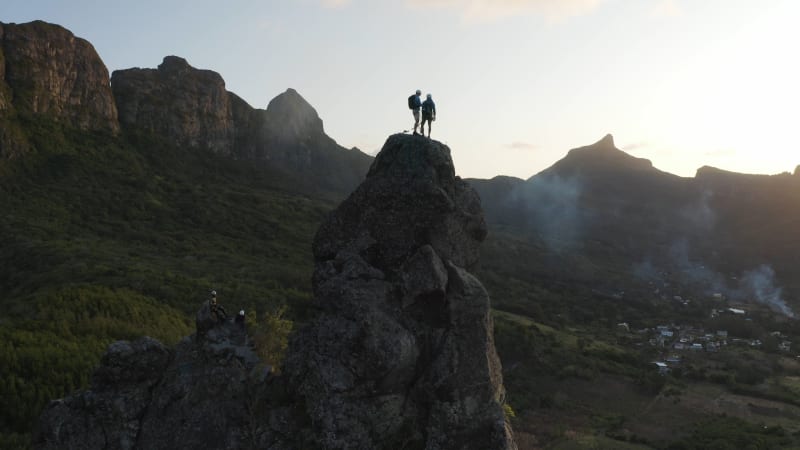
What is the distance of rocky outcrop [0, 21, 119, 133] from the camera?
351ft

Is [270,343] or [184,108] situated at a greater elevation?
[184,108]

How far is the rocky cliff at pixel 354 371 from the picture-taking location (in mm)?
11664

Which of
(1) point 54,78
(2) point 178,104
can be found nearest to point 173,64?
(2) point 178,104

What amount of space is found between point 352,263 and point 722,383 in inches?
3056

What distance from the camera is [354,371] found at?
38.7ft

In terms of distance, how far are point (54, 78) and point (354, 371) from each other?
437 feet

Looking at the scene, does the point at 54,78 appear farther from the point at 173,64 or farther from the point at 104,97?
the point at 173,64

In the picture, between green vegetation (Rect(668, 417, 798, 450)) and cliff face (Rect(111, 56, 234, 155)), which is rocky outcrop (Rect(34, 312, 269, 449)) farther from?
cliff face (Rect(111, 56, 234, 155))

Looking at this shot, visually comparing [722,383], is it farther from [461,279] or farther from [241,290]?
[461,279]

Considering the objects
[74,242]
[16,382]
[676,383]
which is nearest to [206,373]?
[16,382]

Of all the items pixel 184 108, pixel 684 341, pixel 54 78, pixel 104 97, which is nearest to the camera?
pixel 684 341

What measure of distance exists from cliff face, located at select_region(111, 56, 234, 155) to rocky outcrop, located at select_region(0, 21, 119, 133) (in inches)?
424

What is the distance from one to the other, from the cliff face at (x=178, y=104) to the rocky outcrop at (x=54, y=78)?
1077 centimetres

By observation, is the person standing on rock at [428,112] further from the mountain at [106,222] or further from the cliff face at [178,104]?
the cliff face at [178,104]
